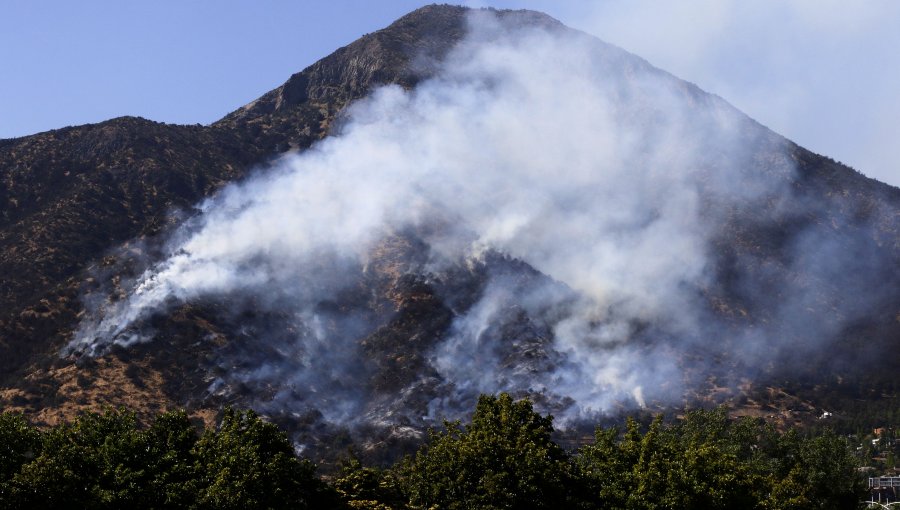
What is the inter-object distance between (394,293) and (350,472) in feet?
286

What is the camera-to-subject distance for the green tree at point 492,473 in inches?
2304

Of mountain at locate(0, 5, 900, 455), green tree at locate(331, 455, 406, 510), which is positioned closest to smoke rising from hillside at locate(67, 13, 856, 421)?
mountain at locate(0, 5, 900, 455)

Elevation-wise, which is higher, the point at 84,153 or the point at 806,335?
the point at 84,153

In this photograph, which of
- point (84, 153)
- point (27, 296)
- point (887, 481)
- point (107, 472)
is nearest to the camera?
point (107, 472)

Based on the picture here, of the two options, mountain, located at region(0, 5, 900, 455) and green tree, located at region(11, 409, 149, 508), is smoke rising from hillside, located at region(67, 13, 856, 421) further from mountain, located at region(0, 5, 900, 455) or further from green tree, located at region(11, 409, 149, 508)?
green tree, located at region(11, 409, 149, 508)

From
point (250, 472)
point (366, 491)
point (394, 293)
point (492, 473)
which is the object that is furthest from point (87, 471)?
point (394, 293)

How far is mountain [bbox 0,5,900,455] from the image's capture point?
129250mm

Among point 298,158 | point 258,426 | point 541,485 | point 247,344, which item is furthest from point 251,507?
point 298,158

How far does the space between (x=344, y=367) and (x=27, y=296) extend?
50.4 m

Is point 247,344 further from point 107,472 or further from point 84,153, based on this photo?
point 107,472

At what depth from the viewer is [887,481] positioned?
15125 centimetres

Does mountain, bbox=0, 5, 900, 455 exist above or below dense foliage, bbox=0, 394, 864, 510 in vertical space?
above

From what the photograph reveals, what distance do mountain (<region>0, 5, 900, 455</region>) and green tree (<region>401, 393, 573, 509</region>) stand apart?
54919 mm

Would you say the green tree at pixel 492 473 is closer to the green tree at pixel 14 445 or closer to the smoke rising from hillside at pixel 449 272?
the green tree at pixel 14 445
